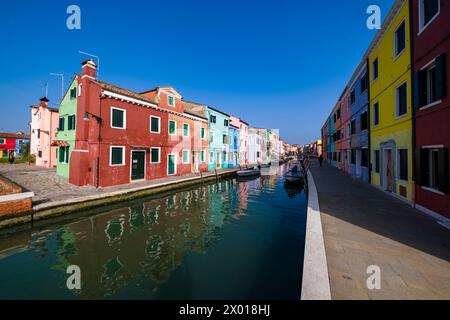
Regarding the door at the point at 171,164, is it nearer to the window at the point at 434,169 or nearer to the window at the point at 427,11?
the window at the point at 434,169

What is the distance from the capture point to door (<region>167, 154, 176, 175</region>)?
66.4 feet

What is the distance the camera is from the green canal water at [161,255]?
15.2 ft

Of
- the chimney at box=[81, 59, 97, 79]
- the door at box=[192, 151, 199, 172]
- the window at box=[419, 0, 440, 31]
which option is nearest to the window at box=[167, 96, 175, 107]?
the door at box=[192, 151, 199, 172]

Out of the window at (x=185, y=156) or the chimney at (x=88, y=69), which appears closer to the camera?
the chimney at (x=88, y=69)

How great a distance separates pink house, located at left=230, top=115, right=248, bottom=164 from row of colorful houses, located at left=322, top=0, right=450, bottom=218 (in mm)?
25575

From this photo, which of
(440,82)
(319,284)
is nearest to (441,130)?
(440,82)

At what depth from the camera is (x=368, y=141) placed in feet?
45.5

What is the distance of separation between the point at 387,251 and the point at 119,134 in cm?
1641

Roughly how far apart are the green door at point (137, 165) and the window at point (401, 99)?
17219mm

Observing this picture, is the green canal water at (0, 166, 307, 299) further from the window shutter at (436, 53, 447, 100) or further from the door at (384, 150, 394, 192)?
the window shutter at (436, 53, 447, 100)

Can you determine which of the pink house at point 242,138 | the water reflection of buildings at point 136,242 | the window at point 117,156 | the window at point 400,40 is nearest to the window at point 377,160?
the window at point 400,40
